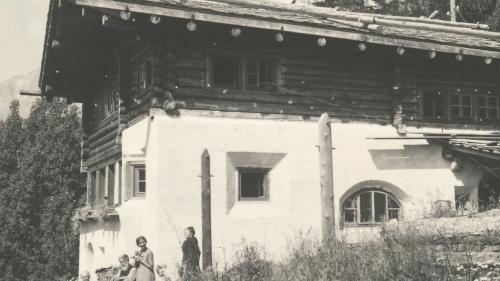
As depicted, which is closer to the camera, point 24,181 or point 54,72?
point 54,72

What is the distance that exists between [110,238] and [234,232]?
4.43 metres

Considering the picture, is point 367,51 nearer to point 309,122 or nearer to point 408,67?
point 408,67

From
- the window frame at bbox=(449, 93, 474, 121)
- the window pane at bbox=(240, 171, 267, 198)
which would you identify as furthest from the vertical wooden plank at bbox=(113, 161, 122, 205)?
the window frame at bbox=(449, 93, 474, 121)

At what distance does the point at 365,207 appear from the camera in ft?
52.1

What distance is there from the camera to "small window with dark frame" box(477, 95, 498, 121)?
1761cm

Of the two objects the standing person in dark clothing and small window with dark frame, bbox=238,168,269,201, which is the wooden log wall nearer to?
small window with dark frame, bbox=238,168,269,201

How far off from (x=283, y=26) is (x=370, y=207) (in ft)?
16.1

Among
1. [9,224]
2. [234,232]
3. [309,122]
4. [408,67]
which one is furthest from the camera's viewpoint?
[9,224]

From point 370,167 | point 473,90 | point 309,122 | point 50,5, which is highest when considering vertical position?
point 50,5

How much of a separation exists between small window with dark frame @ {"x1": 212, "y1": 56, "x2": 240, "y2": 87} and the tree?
719 inches

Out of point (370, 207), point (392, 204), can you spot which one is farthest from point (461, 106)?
point (370, 207)

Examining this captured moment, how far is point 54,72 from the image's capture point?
1973 centimetres

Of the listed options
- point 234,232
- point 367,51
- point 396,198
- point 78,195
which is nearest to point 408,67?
point 367,51

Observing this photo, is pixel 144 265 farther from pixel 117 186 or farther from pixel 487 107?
pixel 487 107
